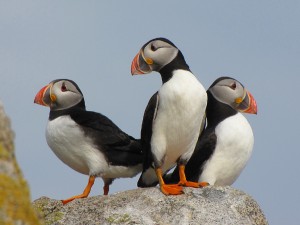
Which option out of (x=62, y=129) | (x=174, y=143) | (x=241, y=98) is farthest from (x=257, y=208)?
(x=62, y=129)

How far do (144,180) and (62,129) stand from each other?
1181 millimetres

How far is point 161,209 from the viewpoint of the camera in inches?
286

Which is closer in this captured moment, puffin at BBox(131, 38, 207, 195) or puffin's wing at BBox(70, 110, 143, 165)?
puffin at BBox(131, 38, 207, 195)

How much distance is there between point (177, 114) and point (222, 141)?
1.07 meters

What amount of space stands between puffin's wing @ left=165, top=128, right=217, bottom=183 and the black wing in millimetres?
682

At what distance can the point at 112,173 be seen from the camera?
888 centimetres

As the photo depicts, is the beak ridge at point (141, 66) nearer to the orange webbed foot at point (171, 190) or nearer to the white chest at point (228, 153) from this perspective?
the white chest at point (228, 153)

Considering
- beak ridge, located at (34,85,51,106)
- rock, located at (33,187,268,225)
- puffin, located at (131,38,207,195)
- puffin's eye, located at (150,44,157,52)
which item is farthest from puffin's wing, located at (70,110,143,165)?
rock, located at (33,187,268,225)

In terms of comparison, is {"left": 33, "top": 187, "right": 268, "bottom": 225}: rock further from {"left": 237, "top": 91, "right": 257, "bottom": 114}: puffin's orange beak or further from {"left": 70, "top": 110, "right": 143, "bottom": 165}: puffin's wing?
{"left": 237, "top": 91, "right": 257, "bottom": 114}: puffin's orange beak

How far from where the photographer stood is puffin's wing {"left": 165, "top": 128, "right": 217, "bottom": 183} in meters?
8.75

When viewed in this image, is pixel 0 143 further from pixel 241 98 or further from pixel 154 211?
pixel 241 98

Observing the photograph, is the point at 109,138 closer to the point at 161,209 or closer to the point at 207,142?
the point at 207,142

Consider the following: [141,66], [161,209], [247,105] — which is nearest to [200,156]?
[247,105]

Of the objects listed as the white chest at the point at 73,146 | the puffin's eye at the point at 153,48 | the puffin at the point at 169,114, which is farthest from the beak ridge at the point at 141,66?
the white chest at the point at 73,146
